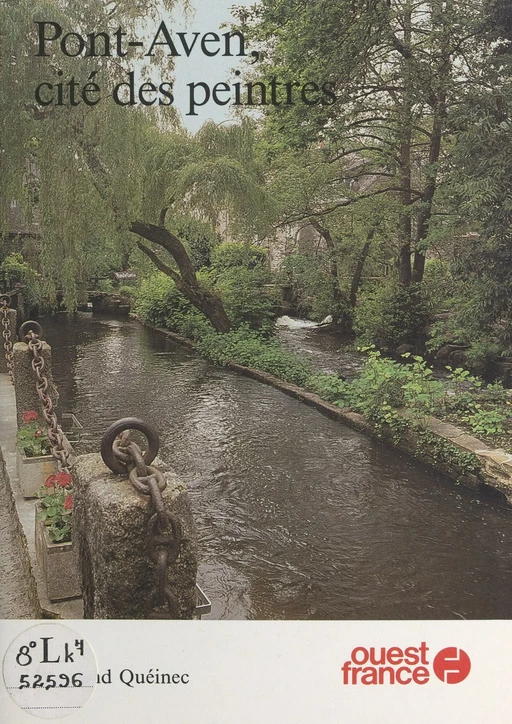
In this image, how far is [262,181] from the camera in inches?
315

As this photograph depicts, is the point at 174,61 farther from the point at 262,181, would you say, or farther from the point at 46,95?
the point at 262,181

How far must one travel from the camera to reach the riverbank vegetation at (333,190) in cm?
378

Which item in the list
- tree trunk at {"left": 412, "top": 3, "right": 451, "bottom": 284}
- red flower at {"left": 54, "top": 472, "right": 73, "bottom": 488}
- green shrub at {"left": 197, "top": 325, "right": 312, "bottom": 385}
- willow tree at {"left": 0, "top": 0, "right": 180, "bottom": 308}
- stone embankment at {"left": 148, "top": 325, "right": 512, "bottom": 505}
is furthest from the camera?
green shrub at {"left": 197, "top": 325, "right": 312, "bottom": 385}

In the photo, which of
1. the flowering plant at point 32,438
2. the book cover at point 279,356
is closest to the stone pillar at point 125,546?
the book cover at point 279,356

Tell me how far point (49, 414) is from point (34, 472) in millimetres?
592

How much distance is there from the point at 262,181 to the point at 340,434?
373 centimetres

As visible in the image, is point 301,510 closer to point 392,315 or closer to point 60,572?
point 392,315

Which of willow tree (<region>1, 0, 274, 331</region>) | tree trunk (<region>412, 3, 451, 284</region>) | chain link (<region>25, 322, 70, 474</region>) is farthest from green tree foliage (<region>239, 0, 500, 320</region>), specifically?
chain link (<region>25, 322, 70, 474</region>)

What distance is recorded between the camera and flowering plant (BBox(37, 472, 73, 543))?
2.36m

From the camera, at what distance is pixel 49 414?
9.11 ft

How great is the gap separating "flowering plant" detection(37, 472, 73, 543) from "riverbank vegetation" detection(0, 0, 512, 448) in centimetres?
180

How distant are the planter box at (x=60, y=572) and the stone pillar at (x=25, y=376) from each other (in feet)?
4.78

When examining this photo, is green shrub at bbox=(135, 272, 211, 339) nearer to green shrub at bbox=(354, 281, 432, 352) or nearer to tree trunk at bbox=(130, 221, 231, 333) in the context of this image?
tree trunk at bbox=(130, 221, 231, 333)

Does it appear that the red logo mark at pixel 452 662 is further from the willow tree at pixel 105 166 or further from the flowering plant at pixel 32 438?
the willow tree at pixel 105 166
